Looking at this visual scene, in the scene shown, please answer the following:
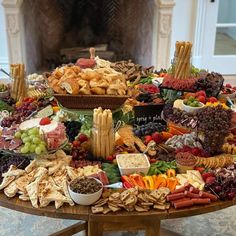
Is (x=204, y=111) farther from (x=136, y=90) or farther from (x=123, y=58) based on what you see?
(x=123, y=58)

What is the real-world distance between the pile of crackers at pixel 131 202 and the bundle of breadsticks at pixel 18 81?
115cm

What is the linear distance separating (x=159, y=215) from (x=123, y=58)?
12.8 feet

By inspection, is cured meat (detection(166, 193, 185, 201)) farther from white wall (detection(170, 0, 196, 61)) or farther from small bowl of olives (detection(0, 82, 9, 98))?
white wall (detection(170, 0, 196, 61))

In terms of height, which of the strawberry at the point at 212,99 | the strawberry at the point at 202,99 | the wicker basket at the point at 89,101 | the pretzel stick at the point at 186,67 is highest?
the pretzel stick at the point at 186,67

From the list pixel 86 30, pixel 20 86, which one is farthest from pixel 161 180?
pixel 86 30

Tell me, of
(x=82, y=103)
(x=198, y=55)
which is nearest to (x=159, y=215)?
(x=82, y=103)

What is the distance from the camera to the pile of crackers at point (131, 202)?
1506 millimetres

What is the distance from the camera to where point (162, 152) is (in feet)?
6.28

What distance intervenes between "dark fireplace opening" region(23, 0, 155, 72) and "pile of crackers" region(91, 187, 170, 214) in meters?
3.46

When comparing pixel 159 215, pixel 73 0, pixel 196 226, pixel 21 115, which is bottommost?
pixel 196 226

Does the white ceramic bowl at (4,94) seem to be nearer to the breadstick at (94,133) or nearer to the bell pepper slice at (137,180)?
the breadstick at (94,133)

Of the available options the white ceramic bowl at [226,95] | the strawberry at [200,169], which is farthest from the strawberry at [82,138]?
the white ceramic bowl at [226,95]

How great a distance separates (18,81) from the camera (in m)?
2.44

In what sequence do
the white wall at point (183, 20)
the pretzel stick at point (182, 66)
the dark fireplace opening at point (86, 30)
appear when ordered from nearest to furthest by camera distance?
the pretzel stick at point (182, 66) < the white wall at point (183, 20) < the dark fireplace opening at point (86, 30)
